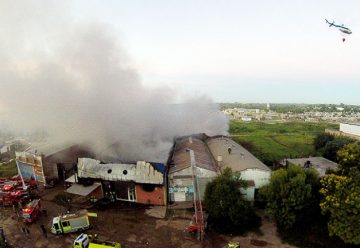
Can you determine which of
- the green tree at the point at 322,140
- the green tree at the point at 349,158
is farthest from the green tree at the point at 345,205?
the green tree at the point at 322,140

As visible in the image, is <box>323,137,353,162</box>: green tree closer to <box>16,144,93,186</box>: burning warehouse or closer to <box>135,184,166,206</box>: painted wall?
<box>135,184,166,206</box>: painted wall

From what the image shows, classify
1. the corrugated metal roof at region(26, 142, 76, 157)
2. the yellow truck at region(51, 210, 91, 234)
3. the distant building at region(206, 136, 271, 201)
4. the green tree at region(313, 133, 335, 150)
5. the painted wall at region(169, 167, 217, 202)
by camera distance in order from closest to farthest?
the yellow truck at region(51, 210, 91, 234)
the distant building at region(206, 136, 271, 201)
the painted wall at region(169, 167, 217, 202)
the corrugated metal roof at region(26, 142, 76, 157)
the green tree at region(313, 133, 335, 150)

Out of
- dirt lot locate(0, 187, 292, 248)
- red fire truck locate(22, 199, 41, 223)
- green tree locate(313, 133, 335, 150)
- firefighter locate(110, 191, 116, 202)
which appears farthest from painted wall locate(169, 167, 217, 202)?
green tree locate(313, 133, 335, 150)

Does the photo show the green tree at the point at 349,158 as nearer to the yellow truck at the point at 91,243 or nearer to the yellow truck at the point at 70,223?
the yellow truck at the point at 91,243

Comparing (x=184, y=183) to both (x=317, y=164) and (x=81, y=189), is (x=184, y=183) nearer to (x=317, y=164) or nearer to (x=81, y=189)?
(x=81, y=189)

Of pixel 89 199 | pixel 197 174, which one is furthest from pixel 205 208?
pixel 89 199

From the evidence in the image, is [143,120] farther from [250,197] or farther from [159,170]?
[250,197]

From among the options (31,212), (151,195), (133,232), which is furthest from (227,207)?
(31,212)
